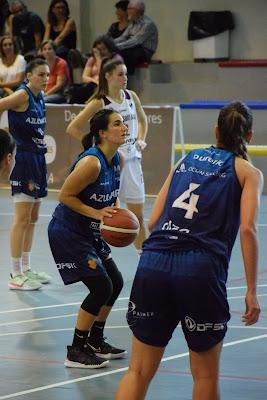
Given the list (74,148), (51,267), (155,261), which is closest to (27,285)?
(51,267)

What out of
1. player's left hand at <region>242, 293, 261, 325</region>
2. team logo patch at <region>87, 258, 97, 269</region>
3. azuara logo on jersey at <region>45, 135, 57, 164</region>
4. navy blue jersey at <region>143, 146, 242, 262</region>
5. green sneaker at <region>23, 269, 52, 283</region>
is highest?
navy blue jersey at <region>143, 146, 242, 262</region>

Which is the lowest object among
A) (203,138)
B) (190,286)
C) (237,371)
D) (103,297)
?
(203,138)

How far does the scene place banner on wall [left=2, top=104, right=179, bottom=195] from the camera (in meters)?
14.4

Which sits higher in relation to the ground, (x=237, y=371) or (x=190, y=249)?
(x=190, y=249)

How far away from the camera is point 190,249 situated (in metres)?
4.68

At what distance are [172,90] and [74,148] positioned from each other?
154 inches

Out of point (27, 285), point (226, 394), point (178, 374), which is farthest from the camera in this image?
point (27, 285)

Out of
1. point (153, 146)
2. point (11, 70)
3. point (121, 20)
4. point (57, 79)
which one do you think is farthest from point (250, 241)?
point (121, 20)

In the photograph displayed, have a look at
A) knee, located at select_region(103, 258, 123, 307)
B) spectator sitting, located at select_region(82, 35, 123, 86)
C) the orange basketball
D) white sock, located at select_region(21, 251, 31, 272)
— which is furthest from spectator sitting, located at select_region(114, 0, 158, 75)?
the orange basketball

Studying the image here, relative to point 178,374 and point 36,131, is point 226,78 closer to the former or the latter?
point 36,131

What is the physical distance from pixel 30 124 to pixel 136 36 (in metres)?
8.57

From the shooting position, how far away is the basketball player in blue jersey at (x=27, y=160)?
358 inches

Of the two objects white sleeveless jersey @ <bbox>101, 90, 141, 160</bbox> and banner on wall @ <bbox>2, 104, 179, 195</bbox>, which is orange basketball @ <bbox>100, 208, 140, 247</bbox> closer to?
white sleeveless jersey @ <bbox>101, 90, 141, 160</bbox>

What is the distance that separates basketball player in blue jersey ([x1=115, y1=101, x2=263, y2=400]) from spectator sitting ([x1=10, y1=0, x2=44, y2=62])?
47.8 ft
